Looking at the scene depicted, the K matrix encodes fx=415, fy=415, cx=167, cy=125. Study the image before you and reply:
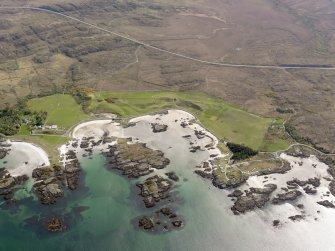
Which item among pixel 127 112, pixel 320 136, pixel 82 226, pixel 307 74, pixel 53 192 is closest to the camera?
pixel 82 226

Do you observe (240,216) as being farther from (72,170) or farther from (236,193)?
(72,170)

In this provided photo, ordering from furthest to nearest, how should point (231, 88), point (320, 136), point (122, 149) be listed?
point (231, 88) < point (320, 136) < point (122, 149)

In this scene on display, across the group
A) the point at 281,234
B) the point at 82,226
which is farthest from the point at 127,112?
the point at 281,234

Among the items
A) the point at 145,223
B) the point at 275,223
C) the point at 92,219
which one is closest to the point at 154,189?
the point at 145,223

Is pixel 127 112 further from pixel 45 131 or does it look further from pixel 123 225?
pixel 123 225

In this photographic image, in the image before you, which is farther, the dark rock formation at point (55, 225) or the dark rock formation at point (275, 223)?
the dark rock formation at point (275, 223)

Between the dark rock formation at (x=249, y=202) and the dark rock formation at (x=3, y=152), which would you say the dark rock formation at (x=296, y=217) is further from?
the dark rock formation at (x=3, y=152)

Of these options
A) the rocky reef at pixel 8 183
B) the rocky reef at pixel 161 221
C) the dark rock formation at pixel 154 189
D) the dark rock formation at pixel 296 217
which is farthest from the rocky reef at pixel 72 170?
the dark rock formation at pixel 296 217
